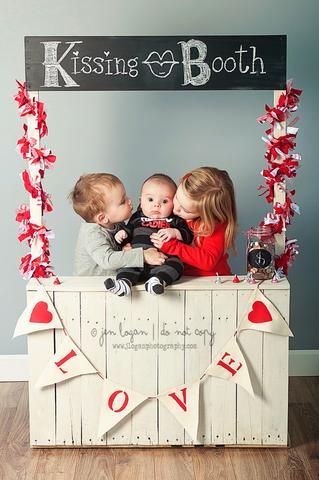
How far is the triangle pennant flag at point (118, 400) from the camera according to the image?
10.7 feet

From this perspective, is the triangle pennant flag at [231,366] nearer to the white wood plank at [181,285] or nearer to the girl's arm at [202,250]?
the white wood plank at [181,285]

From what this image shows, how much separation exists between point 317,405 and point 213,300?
2.91ft

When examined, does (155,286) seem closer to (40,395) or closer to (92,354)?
(92,354)

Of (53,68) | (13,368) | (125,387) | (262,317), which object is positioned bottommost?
(13,368)

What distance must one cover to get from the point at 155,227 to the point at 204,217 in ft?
0.60

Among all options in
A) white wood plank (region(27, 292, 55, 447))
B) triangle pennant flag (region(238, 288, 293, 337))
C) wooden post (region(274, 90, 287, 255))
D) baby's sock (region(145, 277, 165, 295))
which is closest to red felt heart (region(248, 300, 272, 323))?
triangle pennant flag (region(238, 288, 293, 337))

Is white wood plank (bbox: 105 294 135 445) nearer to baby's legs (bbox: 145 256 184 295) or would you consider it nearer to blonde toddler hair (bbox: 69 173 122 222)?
baby's legs (bbox: 145 256 184 295)

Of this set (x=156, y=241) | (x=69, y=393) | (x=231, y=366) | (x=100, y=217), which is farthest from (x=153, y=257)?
(x=69, y=393)

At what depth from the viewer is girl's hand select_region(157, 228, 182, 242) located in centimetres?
327

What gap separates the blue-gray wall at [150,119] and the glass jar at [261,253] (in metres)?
0.73

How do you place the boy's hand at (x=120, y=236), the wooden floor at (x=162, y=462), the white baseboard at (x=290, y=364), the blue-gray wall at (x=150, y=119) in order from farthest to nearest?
the white baseboard at (x=290, y=364) → the blue-gray wall at (x=150, y=119) → the boy's hand at (x=120, y=236) → the wooden floor at (x=162, y=462)

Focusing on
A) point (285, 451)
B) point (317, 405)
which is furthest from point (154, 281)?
point (317, 405)

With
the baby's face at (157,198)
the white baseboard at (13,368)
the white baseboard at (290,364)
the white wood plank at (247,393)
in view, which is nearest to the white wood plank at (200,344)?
the white wood plank at (247,393)

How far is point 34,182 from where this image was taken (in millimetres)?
3250
